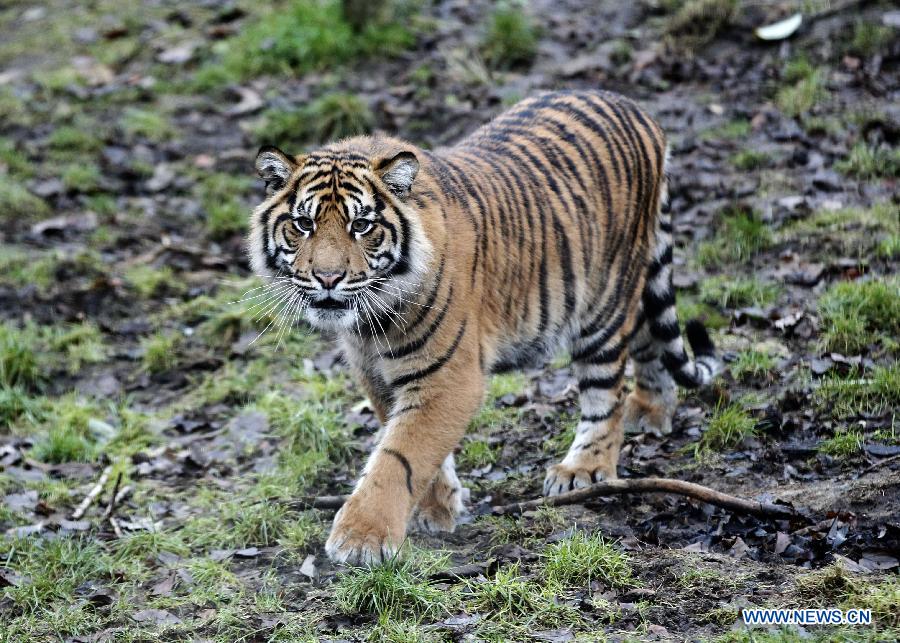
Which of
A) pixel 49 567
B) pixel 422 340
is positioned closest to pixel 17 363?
pixel 49 567

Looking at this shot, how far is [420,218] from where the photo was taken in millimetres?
4148

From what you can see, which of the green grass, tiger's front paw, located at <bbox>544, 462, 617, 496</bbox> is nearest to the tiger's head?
tiger's front paw, located at <bbox>544, 462, 617, 496</bbox>

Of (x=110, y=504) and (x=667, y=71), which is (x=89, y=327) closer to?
(x=110, y=504)

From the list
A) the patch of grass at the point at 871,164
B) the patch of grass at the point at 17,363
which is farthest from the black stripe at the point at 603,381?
the patch of grass at the point at 17,363

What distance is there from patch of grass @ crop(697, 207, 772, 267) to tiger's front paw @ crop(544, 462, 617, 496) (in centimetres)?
225

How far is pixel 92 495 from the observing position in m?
5.11

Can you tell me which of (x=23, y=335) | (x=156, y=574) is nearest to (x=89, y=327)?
(x=23, y=335)

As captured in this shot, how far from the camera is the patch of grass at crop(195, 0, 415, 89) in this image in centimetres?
973

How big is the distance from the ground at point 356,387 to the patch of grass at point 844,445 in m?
0.02

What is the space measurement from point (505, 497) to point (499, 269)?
1040mm

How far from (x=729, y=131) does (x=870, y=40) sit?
1.60m

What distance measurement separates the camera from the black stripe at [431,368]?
13.8 ft

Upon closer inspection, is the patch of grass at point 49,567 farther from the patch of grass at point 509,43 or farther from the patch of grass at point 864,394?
the patch of grass at point 509,43

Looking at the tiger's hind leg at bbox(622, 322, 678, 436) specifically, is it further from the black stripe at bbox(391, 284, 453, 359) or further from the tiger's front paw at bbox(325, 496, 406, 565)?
the tiger's front paw at bbox(325, 496, 406, 565)
